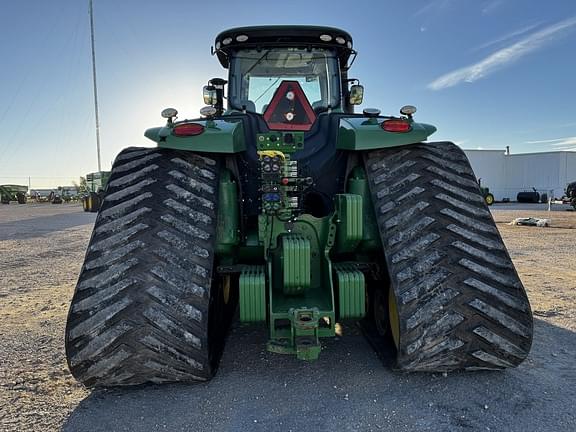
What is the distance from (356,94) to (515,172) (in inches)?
1716

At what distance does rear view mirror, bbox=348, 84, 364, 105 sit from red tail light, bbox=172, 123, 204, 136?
2208 millimetres

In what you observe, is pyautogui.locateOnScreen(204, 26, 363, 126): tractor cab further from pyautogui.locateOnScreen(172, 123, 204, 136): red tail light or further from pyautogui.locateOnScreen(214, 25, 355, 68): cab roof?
pyautogui.locateOnScreen(172, 123, 204, 136): red tail light

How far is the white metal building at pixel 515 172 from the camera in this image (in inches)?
1622

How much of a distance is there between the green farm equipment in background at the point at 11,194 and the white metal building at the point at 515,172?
147 feet

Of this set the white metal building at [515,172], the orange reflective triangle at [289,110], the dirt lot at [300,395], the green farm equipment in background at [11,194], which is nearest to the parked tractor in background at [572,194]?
the white metal building at [515,172]

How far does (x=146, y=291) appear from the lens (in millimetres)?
2611

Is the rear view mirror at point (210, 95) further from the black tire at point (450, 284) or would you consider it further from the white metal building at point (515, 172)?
the white metal building at point (515, 172)

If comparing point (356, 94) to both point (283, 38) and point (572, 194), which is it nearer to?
point (283, 38)

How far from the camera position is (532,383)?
9.57ft

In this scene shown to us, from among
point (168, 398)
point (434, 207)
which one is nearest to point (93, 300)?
point (168, 398)

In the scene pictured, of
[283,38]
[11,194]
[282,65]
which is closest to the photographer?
[283,38]

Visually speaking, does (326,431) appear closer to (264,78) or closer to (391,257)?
(391,257)

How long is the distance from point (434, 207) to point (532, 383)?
1334mm

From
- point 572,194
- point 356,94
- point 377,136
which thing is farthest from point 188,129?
point 572,194
